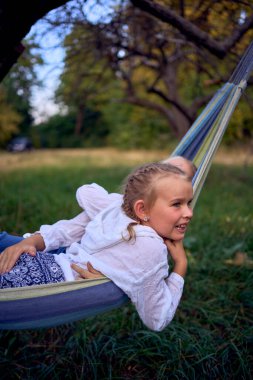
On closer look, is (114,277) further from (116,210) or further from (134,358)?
(134,358)

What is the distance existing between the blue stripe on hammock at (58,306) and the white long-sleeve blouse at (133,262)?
55mm

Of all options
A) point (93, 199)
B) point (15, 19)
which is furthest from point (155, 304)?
point (15, 19)

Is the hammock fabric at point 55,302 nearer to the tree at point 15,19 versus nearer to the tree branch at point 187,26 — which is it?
the tree at point 15,19

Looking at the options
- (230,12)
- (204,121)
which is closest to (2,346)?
(204,121)

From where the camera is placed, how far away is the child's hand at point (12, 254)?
4.47ft

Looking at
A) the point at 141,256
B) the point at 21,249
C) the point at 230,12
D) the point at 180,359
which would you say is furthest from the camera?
the point at 230,12

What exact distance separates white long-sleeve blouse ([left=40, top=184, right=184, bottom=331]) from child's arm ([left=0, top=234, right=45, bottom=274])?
109 mm

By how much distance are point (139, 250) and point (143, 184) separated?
0.24 m

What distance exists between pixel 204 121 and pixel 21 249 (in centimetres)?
111

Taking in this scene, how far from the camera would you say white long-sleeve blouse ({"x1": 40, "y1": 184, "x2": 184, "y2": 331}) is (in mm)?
1257

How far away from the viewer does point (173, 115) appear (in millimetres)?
6551

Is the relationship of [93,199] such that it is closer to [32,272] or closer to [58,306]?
[32,272]

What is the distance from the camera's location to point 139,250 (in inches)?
50.1

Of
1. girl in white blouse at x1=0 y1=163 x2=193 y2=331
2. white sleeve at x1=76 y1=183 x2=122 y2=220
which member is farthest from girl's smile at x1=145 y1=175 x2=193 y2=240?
white sleeve at x1=76 y1=183 x2=122 y2=220
